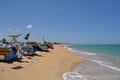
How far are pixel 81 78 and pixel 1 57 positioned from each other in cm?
648

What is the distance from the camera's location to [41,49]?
30.7 meters

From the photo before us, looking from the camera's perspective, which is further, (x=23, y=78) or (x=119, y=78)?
(x=119, y=78)

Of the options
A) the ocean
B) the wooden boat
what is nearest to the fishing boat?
the wooden boat

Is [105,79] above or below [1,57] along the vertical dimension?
below

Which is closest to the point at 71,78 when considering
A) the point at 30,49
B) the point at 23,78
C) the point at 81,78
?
the point at 81,78

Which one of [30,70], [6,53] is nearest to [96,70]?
[30,70]

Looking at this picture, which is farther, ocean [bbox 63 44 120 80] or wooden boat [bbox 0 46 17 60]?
wooden boat [bbox 0 46 17 60]

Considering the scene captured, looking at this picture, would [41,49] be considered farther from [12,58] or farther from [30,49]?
[12,58]

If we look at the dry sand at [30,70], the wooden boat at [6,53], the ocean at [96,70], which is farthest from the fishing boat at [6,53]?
the ocean at [96,70]

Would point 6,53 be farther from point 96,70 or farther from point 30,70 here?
point 96,70

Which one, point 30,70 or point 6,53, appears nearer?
point 30,70

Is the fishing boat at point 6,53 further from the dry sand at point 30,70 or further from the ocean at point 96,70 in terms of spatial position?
the ocean at point 96,70

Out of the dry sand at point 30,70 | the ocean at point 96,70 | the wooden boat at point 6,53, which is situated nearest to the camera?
the dry sand at point 30,70

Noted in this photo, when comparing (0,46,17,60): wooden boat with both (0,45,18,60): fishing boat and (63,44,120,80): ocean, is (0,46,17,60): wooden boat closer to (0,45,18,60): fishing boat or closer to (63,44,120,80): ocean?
(0,45,18,60): fishing boat
